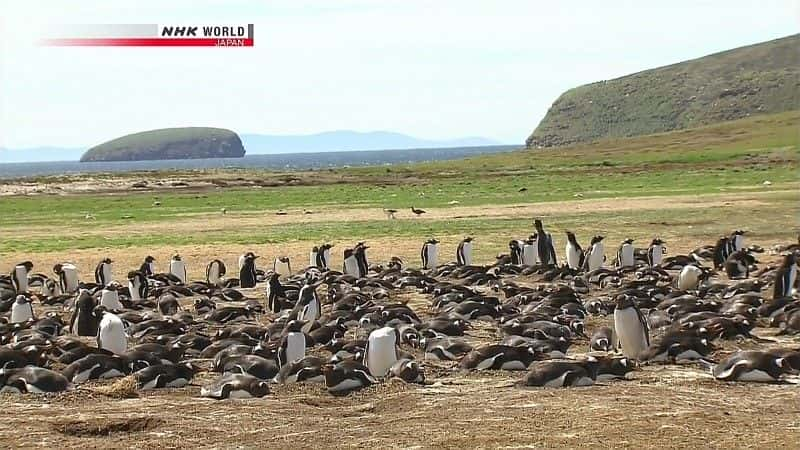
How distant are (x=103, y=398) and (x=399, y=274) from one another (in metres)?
9.42

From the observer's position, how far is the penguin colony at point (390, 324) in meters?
10.2

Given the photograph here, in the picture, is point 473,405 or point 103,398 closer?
point 473,405

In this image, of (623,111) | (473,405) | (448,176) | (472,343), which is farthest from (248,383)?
(623,111)

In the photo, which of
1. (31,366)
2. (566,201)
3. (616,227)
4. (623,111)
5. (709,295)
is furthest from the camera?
(623,111)

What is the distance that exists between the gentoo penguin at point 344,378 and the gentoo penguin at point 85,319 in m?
5.22

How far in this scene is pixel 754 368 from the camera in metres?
9.72

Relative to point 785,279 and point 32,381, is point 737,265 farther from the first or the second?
point 32,381

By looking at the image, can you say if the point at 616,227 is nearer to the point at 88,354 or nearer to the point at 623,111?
the point at 88,354

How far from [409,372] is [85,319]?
585 cm

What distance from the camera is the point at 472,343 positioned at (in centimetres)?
1264

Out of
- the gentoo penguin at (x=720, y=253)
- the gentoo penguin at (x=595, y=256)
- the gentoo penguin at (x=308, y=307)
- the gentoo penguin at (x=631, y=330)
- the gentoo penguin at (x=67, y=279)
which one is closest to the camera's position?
the gentoo penguin at (x=631, y=330)

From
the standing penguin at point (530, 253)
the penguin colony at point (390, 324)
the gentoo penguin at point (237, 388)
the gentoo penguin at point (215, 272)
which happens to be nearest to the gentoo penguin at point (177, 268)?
the penguin colony at point (390, 324)

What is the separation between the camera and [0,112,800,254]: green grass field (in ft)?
95.9

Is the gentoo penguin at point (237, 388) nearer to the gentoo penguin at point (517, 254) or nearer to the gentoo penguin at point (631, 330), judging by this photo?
the gentoo penguin at point (631, 330)
